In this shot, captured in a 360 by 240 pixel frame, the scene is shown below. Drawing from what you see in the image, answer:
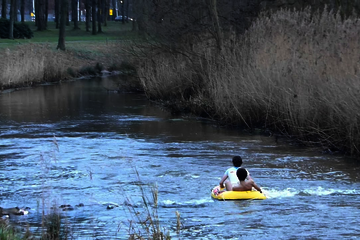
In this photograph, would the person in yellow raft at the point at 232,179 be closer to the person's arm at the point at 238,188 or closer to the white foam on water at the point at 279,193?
the person's arm at the point at 238,188

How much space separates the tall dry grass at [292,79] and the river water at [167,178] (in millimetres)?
584

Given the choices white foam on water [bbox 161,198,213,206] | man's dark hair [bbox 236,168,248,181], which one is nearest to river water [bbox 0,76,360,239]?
white foam on water [bbox 161,198,213,206]

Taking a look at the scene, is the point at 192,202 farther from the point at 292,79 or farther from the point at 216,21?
the point at 216,21

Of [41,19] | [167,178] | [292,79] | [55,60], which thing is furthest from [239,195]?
[41,19]

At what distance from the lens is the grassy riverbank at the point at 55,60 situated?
3269cm

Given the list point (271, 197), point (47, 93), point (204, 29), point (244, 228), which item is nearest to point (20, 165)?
point (271, 197)

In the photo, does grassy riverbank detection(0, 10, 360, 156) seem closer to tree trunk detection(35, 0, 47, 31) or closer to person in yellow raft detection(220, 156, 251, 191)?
person in yellow raft detection(220, 156, 251, 191)

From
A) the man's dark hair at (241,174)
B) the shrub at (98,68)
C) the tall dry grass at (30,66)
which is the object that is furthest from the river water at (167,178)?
the shrub at (98,68)

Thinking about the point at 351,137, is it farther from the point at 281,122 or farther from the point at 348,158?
the point at 281,122

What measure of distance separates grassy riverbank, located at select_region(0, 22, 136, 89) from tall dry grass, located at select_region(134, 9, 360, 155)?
1023 centimetres

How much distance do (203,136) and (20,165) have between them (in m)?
5.69

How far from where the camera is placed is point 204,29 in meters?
25.1

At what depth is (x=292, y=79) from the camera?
1681cm

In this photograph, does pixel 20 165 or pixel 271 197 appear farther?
pixel 20 165
